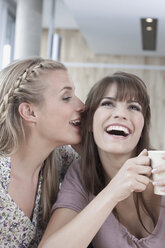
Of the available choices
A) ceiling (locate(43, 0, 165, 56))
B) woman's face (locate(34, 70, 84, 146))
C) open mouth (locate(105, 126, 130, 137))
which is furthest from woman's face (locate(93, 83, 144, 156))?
ceiling (locate(43, 0, 165, 56))

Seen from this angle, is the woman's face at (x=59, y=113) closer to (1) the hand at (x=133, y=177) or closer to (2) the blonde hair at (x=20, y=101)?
(2) the blonde hair at (x=20, y=101)

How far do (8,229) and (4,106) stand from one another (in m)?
0.38

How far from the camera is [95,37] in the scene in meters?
6.29

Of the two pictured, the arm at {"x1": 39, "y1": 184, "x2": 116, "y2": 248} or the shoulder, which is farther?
the shoulder

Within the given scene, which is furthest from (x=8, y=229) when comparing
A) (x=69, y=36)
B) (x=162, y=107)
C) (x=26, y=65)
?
(x=69, y=36)

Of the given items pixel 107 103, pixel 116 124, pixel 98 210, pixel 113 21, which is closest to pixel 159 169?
pixel 98 210

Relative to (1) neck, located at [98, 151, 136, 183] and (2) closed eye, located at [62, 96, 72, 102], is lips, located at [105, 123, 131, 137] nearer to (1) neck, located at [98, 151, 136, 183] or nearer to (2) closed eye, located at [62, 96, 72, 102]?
(1) neck, located at [98, 151, 136, 183]

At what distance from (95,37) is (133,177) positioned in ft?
17.8

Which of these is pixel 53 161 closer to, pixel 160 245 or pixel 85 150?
pixel 85 150

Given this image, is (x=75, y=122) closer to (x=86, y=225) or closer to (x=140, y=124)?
(x=140, y=124)

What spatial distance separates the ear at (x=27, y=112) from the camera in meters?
1.45

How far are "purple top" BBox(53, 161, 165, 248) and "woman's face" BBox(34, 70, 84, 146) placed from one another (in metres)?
0.13

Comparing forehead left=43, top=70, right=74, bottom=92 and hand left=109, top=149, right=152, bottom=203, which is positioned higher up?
forehead left=43, top=70, right=74, bottom=92

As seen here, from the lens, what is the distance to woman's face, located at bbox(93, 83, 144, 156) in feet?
4.07
